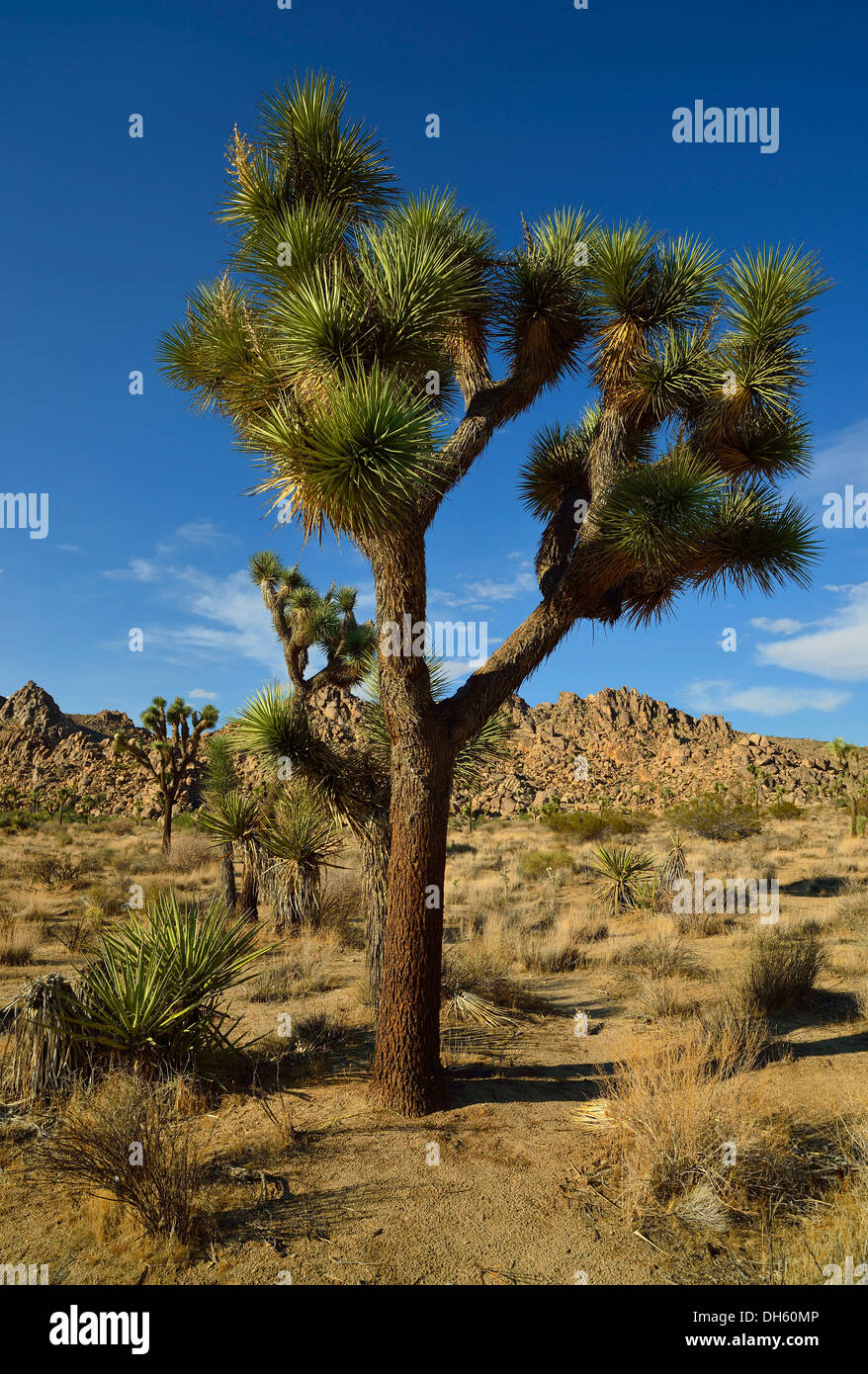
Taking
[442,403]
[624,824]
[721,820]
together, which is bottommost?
[624,824]

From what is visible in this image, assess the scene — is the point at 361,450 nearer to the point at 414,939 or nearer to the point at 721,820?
the point at 414,939

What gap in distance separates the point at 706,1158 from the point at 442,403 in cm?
675

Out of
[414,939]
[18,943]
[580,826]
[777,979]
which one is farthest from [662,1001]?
[580,826]

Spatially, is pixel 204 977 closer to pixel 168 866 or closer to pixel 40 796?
pixel 168 866

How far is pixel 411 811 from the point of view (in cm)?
593

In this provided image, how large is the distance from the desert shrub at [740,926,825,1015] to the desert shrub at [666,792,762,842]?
648 inches

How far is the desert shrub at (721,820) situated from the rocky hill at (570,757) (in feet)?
66.1

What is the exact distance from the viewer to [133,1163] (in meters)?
4.09

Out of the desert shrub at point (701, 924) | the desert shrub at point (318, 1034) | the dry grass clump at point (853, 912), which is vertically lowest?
the desert shrub at point (318, 1034)

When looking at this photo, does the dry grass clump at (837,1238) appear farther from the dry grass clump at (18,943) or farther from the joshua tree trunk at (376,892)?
the dry grass clump at (18,943)

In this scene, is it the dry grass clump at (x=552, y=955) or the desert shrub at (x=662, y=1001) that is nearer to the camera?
the desert shrub at (x=662, y=1001)

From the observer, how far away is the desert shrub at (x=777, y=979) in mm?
8336

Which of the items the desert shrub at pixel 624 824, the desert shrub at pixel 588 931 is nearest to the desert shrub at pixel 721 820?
the desert shrub at pixel 624 824

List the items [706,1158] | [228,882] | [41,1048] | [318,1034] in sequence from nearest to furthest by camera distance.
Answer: [706,1158], [41,1048], [318,1034], [228,882]
